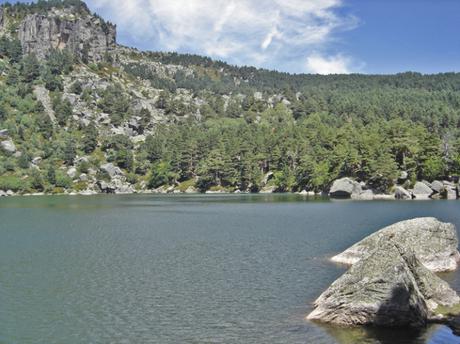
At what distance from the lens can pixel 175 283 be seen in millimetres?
38438

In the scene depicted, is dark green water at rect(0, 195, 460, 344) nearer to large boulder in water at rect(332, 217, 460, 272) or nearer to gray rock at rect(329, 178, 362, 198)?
large boulder in water at rect(332, 217, 460, 272)

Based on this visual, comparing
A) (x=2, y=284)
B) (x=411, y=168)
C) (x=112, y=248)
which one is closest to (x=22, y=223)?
(x=112, y=248)

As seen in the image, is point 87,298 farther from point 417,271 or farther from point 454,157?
point 454,157

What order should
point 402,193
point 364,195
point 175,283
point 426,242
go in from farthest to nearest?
point 364,195 → point 402,193 → point 426,242 → point 175,283

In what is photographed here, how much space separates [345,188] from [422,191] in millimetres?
24406

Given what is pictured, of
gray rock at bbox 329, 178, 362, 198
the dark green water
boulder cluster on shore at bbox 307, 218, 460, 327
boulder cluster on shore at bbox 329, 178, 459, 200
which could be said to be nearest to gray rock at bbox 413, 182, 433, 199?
boulder cluster on shore at bbox 329, 178, 459, 200

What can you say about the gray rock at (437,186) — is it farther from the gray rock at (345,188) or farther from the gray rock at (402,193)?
the gray rock at (345,188)

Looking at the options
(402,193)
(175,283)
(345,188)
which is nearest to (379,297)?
(175,283)

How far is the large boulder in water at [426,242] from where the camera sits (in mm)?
41625

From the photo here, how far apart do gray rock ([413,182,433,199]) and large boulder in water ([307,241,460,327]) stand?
122 metres

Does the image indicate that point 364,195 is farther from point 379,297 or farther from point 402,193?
point 379,297

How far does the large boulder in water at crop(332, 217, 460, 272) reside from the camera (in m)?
41.6

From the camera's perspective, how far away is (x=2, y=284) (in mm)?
38406

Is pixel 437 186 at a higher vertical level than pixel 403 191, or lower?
higher
